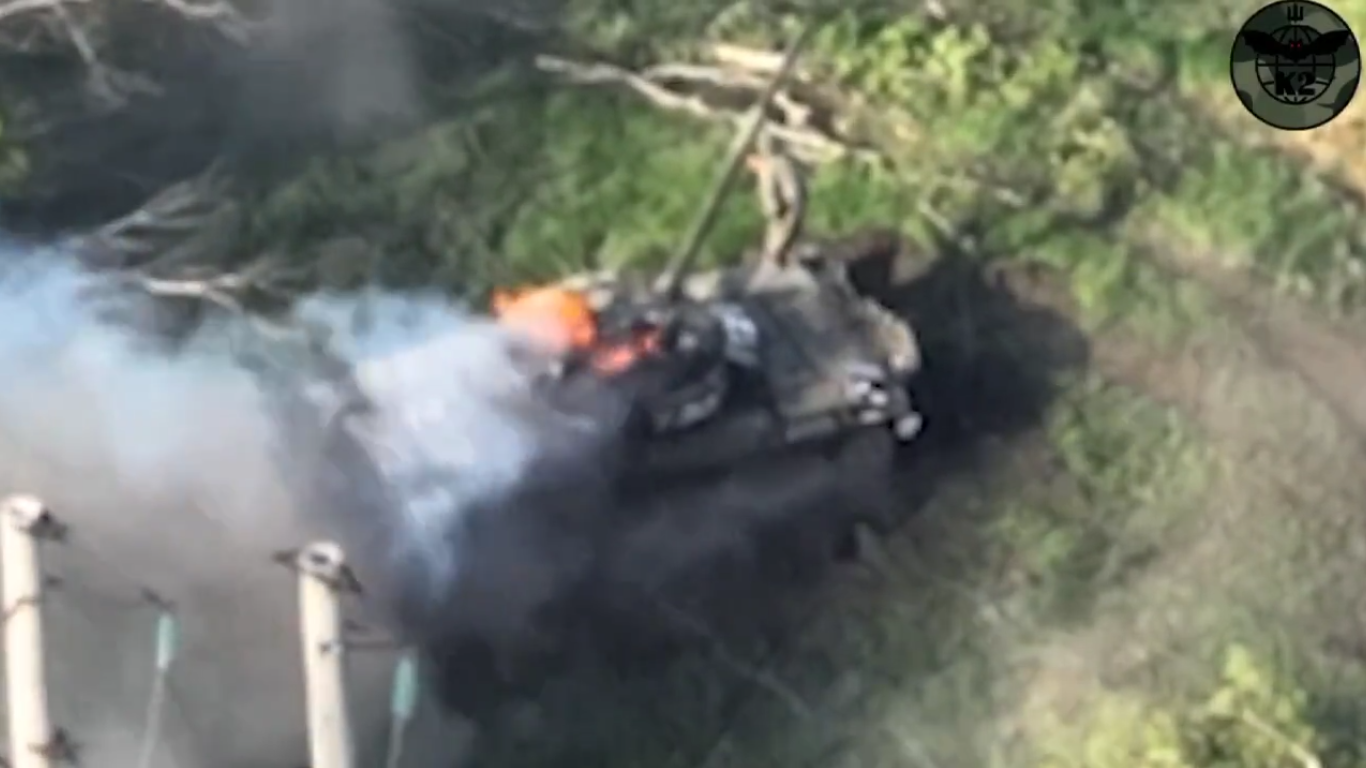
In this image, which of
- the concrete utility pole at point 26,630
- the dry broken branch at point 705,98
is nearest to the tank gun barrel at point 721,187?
the dry broken branch at point 705,98

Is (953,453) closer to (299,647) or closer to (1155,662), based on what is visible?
(1155,662)

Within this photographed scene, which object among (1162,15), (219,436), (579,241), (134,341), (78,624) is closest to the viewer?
(78,624)

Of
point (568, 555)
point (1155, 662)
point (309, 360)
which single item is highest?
point (309, 360)

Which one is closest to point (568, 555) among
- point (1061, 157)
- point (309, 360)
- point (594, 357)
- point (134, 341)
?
point (594, 357)

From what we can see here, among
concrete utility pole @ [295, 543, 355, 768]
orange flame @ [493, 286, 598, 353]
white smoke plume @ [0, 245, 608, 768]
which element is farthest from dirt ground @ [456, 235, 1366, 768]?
concrete utility pole @ [295, 543, 355, 768]

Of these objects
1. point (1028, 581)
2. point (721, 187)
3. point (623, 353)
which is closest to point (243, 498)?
point (623, 353)
